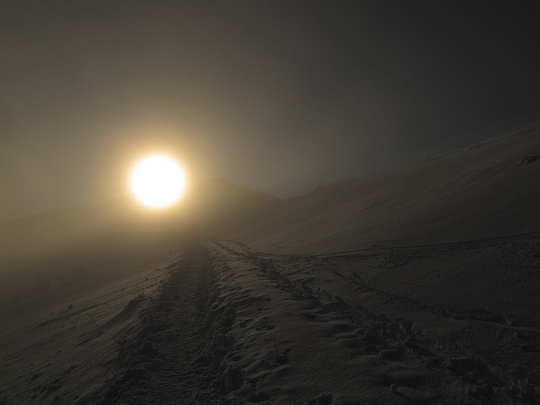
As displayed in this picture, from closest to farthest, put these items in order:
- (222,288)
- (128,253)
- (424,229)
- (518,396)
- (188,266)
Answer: (518,396), (222,288), (424,229), (188,266), (128,253)

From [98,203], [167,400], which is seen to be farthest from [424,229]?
[98,203]

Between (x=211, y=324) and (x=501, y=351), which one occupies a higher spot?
(x=211, y=324)

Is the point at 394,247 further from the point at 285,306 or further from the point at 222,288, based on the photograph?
the point at 222,288

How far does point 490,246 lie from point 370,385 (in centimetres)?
637

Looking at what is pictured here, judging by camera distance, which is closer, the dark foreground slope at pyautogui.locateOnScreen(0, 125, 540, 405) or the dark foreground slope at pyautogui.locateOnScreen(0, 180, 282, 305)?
the dark foreground slope at pyautogui.locateOnScreen(0, 125, 540, 405)

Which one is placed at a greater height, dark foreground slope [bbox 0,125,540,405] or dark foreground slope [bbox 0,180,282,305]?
dark foreground slope [bbox 0,180,282,305]

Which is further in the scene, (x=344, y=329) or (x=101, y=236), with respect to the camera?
(x=101, y=236)

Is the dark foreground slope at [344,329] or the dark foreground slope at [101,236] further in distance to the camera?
the dark foreground slope at [101,236]

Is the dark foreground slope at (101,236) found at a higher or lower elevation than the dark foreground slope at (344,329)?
higher

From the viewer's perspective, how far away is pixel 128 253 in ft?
115

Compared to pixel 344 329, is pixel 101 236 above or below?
above

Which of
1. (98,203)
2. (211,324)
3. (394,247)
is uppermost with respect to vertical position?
(98,203)

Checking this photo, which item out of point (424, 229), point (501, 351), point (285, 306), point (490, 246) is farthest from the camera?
point (424, 229)

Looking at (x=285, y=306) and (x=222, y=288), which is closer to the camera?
(x=285, y=306)
